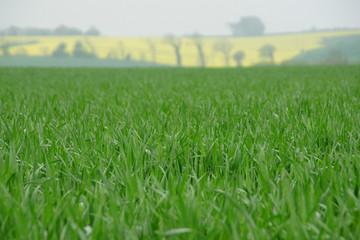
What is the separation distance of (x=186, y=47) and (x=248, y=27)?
57.8 metres

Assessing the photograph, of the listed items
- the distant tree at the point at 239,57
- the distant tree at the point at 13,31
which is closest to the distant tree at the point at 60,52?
the distant tree at the point at 239,57

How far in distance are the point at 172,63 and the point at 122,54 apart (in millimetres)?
10380

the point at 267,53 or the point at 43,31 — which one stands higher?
the point at 43,31

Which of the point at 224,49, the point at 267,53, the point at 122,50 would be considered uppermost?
the point at 122,50

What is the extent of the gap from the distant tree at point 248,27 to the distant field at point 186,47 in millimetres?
40220

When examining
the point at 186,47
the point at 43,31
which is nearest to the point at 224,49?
the point at 186,47

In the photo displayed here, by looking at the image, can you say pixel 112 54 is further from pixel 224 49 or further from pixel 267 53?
pixel 267 53

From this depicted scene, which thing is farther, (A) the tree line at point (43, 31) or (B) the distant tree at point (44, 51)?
(A) the tree line at point (43, 31)

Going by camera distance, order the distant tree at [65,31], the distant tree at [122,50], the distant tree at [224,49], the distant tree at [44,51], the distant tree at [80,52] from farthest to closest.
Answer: the distant tree at [65,31] → the distant tree at [224,49] → the distant tree at [122,50] → the distant tree at [44,51] → the distant tree at [80,52]

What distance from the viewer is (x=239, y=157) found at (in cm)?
139

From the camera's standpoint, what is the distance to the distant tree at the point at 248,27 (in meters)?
118

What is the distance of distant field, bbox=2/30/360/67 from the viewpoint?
60.8 metres

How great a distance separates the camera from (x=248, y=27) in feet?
389

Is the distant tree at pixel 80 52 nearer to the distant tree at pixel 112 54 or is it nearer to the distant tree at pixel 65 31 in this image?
the distant tree at pixel 112 54
